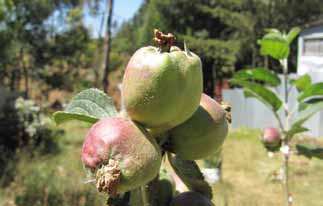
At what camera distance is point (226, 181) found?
19.1 ft

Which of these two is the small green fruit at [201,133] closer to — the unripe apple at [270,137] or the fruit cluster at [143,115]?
the fruit cluster at [143,115]

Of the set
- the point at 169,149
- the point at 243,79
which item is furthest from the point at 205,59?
the point at 169,149

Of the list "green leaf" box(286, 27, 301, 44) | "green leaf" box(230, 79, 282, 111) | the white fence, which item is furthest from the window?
"green leaf" box(230, 79, 282, 111)

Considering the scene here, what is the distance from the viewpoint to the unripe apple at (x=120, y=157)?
377 mm

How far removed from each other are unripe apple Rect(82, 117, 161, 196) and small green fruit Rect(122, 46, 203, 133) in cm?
2

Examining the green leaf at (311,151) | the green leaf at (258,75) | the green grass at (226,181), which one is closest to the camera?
the green leaf at (311,151)

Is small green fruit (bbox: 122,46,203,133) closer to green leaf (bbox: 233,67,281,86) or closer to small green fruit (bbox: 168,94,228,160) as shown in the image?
small green fruit (bbox: 168,94,228,160)

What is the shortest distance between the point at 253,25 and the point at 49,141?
8.94 meters

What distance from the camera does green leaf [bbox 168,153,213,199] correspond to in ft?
1.55

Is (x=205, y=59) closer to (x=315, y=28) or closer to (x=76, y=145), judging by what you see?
(x=315, y=28)

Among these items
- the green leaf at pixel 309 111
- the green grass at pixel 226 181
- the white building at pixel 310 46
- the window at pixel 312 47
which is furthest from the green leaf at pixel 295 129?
the window at pixel 312 47

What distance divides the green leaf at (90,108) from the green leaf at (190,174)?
0.23ft

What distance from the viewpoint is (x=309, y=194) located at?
5.22m

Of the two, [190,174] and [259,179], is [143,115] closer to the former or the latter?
[190,174]
